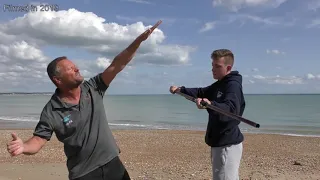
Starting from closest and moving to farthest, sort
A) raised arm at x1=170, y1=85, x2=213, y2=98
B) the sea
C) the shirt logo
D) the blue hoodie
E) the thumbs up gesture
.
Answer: the thumbs up gesture, the shirt logo, the blue hoodie, raised arm at x1=170, y1=85, x2=213, y2=98, the sea

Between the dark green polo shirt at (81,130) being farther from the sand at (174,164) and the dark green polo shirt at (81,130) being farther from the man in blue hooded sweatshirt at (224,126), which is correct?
the sand at (174,164)

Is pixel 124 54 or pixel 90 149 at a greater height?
pixel 124 54

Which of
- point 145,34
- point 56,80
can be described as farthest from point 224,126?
point 56,80

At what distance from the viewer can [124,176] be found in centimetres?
382

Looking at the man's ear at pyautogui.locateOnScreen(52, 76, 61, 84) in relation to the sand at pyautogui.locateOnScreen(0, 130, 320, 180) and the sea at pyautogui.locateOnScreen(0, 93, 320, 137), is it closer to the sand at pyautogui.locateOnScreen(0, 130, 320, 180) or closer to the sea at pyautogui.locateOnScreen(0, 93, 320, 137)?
the sand at pyautogui.locateOnScreen(0, 130, 320, 180)

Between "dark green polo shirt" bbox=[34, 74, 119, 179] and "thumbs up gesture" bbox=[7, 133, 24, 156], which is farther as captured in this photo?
"dark green polo shirt" bbox=[34, 74, 119, 179]

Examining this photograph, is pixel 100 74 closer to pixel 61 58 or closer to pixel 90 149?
pixel 61 58

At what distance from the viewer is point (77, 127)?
3.53 metres

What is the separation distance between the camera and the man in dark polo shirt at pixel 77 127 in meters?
3.50

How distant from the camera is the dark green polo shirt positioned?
350cm

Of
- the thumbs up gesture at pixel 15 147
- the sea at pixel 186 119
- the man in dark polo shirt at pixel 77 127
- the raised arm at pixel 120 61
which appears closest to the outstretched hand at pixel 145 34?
the raised arm at pixel 120 61

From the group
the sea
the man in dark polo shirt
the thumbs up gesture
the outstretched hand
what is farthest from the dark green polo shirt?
the sea

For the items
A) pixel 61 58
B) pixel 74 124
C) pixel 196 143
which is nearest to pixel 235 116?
pixel 74 124

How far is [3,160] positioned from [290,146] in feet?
44.5
